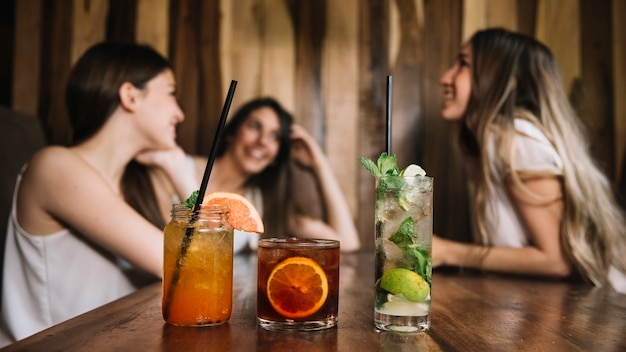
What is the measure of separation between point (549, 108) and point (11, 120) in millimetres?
1849

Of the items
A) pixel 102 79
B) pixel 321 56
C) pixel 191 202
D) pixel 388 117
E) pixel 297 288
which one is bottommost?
pixel 297 288

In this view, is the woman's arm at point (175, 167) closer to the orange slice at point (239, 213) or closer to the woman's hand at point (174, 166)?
the woman's hand at point (174, 166)

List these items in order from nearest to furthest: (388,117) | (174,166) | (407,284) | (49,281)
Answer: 1. (407,284)
2. (388,117)
3. (49,281)
4. (174,166)

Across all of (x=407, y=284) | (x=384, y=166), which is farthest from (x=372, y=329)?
(x=384, y=166)

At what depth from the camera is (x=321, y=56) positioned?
2.51 meters

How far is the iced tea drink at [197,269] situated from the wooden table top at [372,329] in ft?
0.08

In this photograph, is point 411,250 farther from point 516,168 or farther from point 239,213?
point 516,168

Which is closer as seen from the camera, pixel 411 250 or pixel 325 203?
Answer: pixel 411 250

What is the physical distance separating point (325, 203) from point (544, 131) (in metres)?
0.97

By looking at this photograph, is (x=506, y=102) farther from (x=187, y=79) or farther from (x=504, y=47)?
(x=187, y=79)

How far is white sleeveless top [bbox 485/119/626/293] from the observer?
1640 millimetres

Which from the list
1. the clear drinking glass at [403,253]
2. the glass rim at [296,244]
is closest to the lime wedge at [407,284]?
the clear drinking glass at [403,253]

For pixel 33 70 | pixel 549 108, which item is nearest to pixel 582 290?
pixel 549 108

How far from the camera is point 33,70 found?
2.45 meters
